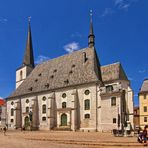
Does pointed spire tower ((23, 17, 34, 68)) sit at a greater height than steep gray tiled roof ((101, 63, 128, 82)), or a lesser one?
greater

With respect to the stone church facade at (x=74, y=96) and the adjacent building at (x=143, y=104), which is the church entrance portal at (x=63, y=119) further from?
the adjacent building at (x=143, y=104)

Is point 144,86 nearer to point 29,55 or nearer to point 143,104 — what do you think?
point 143,104

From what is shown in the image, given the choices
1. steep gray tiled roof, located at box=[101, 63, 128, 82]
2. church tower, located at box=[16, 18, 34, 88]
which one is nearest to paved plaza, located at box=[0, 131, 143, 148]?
steep gray tiled roof, located at box=[101, 63, 128, 82]

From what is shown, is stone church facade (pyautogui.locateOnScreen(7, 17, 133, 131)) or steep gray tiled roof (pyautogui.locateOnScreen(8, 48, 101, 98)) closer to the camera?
stone church facade (pyautogui.locateOnScreen(7, 17, 133, 131))

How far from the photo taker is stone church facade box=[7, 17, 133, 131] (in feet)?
149

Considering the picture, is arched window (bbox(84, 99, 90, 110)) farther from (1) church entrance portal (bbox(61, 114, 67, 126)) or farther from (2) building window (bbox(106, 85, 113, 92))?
(1) church entrance portal (bbox(61, 114, 67, 126))

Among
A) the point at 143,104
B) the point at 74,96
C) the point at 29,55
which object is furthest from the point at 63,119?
the point at 29,55

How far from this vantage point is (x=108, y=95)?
45.7 meters

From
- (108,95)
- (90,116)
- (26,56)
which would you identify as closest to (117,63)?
(108,95)

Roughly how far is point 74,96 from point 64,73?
25.9 ft

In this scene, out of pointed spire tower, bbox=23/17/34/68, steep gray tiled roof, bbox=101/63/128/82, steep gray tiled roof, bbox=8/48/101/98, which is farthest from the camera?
pointed spire tower, bbox=23/17/34/68

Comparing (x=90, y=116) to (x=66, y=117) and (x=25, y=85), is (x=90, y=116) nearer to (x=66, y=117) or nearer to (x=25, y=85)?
(x=66, y=117)

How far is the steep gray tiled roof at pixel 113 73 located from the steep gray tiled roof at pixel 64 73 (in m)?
1.28

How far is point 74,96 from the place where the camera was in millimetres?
50719
